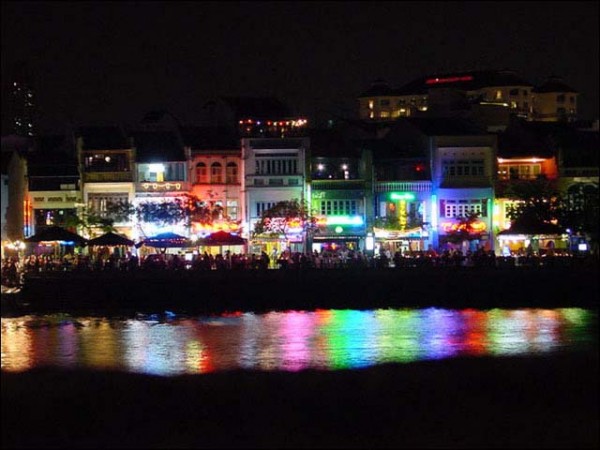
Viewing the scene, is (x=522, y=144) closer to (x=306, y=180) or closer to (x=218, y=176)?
(x=306, y=180)

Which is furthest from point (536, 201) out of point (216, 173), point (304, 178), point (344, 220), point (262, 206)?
point (216, 173)

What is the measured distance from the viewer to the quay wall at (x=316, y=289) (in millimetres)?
63156

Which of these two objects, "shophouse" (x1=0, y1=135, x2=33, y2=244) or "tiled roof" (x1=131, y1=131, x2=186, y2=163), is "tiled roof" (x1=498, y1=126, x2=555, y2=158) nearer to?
"tiled roof" (x1=131, y1=131, x2=186, y2=163)

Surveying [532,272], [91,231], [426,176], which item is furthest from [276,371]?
[426,176]

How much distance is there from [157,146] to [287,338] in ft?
94.0

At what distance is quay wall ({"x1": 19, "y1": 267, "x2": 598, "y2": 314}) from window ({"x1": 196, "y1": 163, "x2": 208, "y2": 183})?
15.3 meters

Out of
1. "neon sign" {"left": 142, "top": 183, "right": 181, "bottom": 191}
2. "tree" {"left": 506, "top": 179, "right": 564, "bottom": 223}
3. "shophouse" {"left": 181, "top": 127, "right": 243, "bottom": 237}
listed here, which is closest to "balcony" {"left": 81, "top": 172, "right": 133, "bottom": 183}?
"neon sign" {"left": 142, "top": 183, "right": 181, "bottom": 191}

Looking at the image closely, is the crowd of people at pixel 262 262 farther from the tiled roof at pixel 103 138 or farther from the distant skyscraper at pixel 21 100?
the distant skyscraper at pixel 21 100

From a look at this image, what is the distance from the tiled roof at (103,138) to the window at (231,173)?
6026 millimetres

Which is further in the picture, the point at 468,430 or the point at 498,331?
the point at 498,331

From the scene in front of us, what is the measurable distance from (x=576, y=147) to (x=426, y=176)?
10252 mm

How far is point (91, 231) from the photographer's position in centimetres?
7550

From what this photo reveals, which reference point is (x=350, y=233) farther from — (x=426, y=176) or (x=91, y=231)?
(x=91, y=231)

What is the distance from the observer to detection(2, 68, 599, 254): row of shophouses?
77.9 meters
